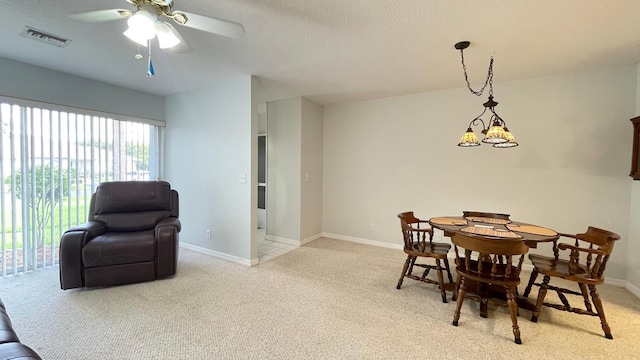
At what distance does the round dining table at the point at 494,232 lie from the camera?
223cm

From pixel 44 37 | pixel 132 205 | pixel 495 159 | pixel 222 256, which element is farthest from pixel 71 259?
pixel 495 159

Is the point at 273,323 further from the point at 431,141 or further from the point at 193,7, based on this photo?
the point at 431,141

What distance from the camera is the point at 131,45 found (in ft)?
8.64

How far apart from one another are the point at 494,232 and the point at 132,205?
4065 mm

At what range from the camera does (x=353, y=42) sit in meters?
2.50

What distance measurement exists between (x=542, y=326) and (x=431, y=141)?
2.61 metres

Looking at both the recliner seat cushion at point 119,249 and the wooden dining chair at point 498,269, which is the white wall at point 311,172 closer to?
the recliner seat cushion at point 119,249

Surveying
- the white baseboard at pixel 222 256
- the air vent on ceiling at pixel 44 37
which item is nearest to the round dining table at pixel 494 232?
the white baseboard at pixel 222 256

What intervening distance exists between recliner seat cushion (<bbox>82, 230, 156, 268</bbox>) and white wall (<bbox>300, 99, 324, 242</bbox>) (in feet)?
7.41

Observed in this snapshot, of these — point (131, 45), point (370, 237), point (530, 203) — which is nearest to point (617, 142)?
point (530, 203)

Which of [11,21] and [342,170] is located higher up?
[11,21]

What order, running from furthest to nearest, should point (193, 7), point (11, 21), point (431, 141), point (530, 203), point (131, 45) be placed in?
point (431, 141) < point (530, 203) < point (131, 45) < point (11, 21) < point (193, 7)

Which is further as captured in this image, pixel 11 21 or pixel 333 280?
pixel 333 280

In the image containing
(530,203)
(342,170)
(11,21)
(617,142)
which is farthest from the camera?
(342,170)
